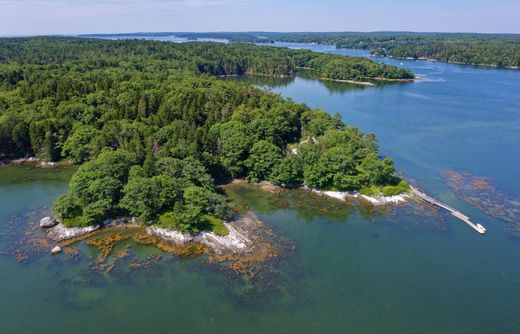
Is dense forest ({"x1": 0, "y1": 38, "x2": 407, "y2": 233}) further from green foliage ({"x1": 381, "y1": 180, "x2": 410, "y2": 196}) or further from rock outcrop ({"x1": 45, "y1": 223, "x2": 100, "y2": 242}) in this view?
rock outcrop ({"x1": 45, "y1": 223, "x2": 100, "y2": 242})

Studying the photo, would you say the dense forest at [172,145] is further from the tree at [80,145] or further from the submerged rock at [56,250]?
the submerged rock at [56,250]

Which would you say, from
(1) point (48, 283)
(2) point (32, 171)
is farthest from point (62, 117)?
(1) point (48, 283)

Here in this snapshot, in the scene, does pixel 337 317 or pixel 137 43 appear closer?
pixel 337 317

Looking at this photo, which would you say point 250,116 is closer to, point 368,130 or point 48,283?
point 368,130

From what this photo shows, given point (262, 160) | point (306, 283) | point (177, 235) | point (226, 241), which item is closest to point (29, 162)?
point (177, 235)

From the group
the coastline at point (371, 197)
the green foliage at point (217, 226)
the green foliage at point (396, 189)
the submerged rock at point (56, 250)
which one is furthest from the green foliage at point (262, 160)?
the submerged rock at point (56, 250)

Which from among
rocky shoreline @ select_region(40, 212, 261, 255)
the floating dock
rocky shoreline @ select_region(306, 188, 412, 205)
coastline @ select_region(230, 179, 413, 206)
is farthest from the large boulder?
the floating dock
